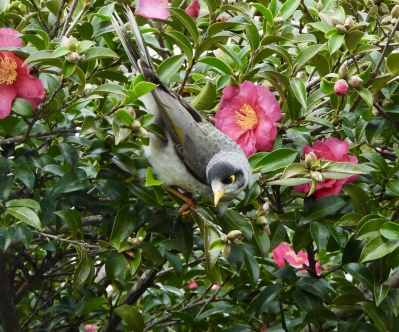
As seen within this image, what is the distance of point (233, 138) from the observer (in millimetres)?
2512

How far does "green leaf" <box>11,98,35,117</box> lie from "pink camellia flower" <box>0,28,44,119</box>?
0.02m

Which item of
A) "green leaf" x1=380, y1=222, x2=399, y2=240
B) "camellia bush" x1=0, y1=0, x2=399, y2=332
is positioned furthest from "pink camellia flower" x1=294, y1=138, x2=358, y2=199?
"green leaf" x1=380, y1=222, x2=399, y2=240

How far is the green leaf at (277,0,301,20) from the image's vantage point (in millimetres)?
2639

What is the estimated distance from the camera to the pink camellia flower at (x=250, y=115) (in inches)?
94.5

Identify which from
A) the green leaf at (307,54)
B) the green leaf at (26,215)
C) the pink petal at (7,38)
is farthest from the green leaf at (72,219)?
the green leaf at (307,54)

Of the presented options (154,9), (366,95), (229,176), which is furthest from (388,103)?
(154,9)

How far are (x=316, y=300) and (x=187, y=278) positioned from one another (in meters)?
0.87

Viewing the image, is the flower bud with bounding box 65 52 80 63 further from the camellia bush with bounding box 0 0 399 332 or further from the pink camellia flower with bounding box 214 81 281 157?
the pink camellia flower with bounding box 214 81 281 157

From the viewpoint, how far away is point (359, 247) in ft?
8.01

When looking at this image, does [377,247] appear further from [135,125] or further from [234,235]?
[135,125]

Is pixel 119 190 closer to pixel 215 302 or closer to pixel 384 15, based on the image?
pixel 215 302

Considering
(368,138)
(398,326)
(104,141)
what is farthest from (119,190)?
(398,326)

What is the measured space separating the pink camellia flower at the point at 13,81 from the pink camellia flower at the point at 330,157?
989mm

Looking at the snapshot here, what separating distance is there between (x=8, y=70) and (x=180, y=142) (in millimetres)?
802
